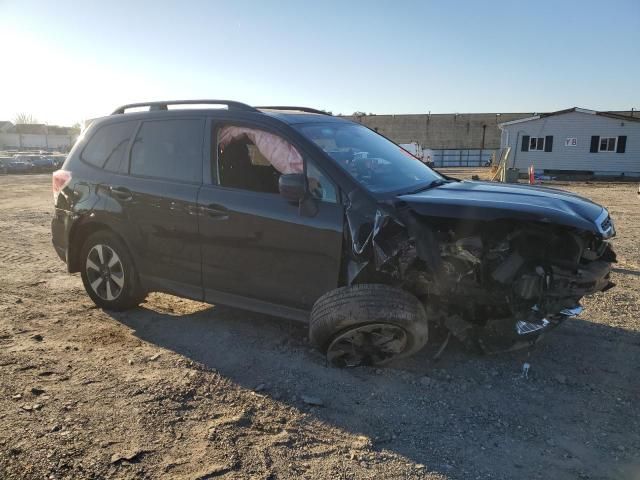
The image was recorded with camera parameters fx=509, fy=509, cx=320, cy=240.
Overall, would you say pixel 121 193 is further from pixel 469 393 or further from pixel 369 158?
pixel 469 393

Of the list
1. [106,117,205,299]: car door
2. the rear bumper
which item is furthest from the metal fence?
[106,117,205,299]: car door

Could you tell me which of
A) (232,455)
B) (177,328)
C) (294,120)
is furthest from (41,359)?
(294,120)

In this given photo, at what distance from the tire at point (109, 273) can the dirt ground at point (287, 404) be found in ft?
0.66

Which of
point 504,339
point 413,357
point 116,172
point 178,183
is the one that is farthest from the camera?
point 116,172

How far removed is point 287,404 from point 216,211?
171 centimetres

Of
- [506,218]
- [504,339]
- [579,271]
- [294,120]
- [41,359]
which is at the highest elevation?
[294,120]

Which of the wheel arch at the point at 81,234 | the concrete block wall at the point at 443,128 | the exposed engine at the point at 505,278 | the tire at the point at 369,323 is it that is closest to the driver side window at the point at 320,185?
the tire at the point at 369,323

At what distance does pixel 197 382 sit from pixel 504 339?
89.9 inches

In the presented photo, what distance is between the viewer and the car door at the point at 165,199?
14.7 feet

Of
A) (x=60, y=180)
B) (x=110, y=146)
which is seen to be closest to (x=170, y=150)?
(x=110, y=146)

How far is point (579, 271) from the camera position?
12.0 ft

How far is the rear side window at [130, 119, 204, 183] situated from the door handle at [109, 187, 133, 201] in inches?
7.6

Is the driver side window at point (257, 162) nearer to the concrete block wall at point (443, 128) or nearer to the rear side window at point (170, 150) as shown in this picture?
the rear side window at point (170, 150)

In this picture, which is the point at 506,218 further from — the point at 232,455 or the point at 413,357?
the point at 232,455
